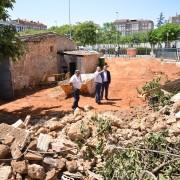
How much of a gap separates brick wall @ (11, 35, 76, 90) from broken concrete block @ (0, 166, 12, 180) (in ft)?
40.8

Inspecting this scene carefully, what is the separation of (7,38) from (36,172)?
8.10 meters

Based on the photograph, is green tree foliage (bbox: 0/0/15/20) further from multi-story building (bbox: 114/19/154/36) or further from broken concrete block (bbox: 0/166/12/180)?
multi-story building (bbox: 114/19/154/36)

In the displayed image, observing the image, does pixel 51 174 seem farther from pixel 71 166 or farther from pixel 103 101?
pixel 103 101

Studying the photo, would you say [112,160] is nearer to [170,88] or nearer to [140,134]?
[140,134]

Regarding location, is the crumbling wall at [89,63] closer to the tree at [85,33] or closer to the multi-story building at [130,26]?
the tree at [85,33]

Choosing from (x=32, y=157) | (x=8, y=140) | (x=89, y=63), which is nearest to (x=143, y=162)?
(x=32, y=157)

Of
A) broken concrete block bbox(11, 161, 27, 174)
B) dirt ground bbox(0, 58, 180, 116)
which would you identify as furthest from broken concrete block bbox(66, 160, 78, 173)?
dirt ground bbox(0, 58, 180, 116)

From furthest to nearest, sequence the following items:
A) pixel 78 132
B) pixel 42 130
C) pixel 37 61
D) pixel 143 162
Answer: pixel 37 61
pixel 42 130
pixel 78 132
pixel 143 162

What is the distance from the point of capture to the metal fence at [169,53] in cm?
3215

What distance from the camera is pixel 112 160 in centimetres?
897

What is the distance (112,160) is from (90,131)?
6.80 ft

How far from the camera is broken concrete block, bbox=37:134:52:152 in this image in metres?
9.76

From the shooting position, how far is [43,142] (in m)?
9.92

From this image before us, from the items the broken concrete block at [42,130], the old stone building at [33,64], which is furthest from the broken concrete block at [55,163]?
the old stone building at [33,64]
